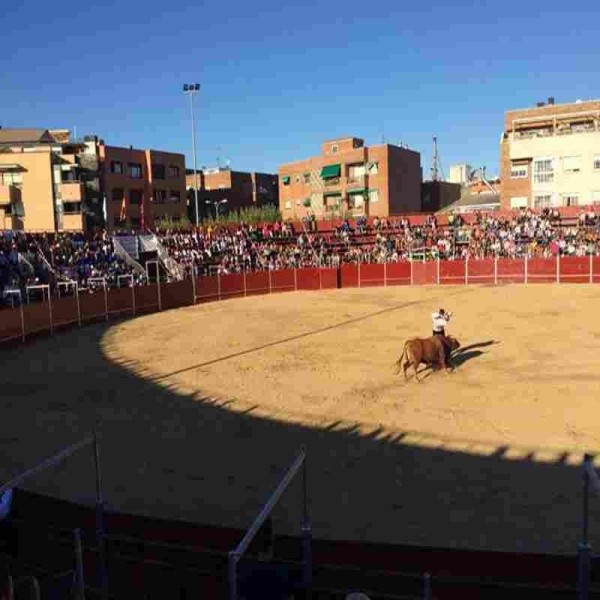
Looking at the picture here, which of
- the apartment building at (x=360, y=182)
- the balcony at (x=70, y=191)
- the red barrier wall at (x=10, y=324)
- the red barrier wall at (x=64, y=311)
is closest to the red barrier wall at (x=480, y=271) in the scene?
the red barrier wall at (x=64, y=311)

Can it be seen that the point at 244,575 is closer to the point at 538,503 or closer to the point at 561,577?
the point at 561,577

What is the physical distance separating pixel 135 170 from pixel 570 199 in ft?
133

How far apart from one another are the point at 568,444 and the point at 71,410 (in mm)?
9138

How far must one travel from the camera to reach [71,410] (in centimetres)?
1302

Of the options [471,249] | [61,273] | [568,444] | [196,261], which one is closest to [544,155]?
[471,249]

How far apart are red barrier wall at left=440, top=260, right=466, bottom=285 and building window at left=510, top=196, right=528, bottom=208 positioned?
1889 centimetres

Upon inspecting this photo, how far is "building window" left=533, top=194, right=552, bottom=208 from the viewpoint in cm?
4997

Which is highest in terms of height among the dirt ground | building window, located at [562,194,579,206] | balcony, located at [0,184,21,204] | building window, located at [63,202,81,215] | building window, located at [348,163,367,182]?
building window, located at [348,163,367,182]

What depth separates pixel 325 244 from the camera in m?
42.1

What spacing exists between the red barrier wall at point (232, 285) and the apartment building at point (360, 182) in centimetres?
3166

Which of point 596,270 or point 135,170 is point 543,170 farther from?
point 135,170

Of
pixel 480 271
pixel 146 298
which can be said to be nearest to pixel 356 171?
pixel 480 271

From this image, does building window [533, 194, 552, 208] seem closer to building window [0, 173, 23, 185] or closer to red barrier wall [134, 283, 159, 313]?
red barrier wall [134, 283, 159, 313]

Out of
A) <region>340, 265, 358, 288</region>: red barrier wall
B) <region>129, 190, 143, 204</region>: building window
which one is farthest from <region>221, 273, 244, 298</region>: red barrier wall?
<region>129, 190, 143, 204</region>: building window
